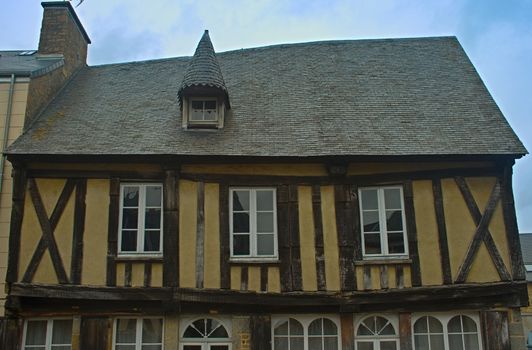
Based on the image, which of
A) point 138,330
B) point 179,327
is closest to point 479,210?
point 179,327

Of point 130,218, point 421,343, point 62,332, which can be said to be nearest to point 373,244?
point 421,343

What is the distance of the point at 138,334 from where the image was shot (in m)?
11.0

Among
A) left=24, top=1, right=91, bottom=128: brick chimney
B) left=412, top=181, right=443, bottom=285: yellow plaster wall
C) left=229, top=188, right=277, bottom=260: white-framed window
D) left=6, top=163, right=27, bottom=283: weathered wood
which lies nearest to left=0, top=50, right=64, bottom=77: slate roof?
left=24, top=1, right=91, bottom=128: brick chimney

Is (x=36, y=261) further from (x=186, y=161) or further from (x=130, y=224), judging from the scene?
(x=186, y=161)

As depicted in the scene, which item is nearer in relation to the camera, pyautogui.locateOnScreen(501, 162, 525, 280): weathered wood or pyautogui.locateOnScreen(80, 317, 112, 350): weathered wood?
pyautogui.locateOnScreen(80, 317, 112, 350): weathered wood

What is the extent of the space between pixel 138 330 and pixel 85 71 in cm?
753

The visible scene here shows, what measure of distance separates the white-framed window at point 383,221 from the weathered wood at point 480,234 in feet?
3.47

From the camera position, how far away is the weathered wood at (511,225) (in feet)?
35.7

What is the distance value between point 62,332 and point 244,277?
3.41 meters

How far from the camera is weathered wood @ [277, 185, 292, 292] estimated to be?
1096 centimetres

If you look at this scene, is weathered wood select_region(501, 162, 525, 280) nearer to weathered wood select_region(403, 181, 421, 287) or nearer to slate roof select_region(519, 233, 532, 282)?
weathered wood select_region(403, 181, 421, 287)

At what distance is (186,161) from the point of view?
11.3 m

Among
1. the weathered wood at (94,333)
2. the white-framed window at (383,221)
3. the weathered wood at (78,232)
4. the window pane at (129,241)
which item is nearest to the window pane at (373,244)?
the white-framed window at (383,221)

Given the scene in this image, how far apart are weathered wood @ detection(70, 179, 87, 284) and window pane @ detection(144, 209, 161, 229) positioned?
1.13 metres
